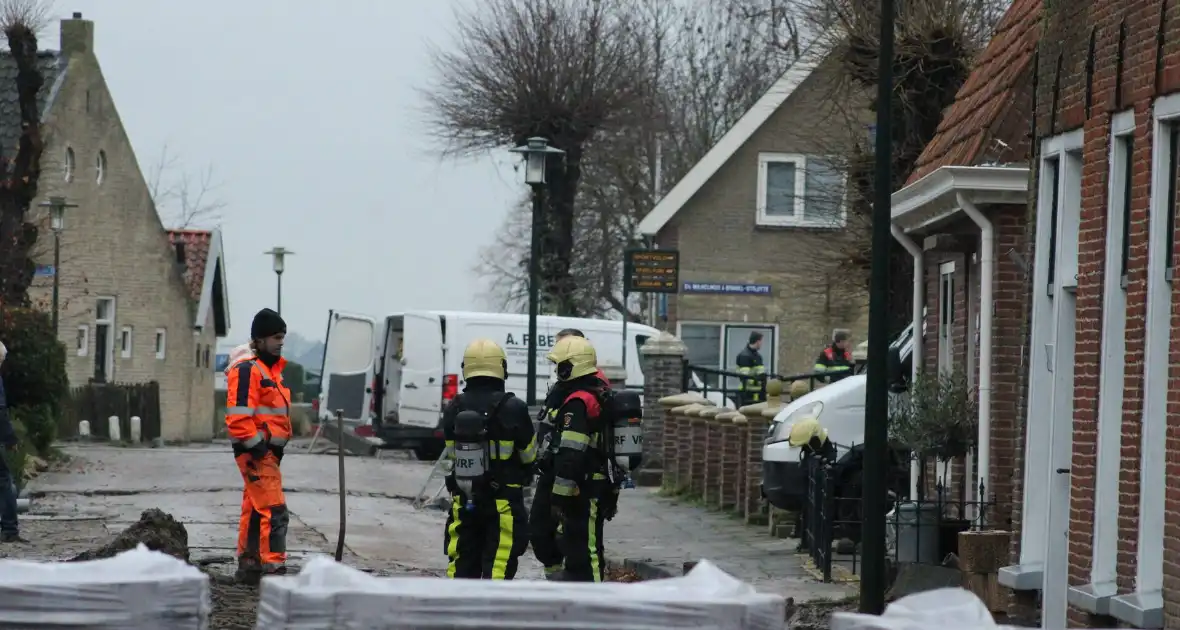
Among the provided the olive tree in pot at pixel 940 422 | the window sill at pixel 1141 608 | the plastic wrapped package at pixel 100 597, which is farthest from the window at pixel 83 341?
the plastic wrapped package at pixel 100 597

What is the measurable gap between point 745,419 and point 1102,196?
383 inches

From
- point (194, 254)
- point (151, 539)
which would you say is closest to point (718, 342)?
point (194, 254)

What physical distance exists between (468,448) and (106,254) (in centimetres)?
3900

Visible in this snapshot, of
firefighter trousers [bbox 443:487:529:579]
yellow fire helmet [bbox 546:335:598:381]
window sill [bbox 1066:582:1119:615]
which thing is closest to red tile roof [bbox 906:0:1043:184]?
yellow fire helmet [bbox 546:335:598:381]

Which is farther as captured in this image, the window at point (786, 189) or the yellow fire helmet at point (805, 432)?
the window at point (786, 189)

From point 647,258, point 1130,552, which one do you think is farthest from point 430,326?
point 1130,552

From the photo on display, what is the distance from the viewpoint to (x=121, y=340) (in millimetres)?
50062

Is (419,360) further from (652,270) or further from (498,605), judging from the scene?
(498,605)

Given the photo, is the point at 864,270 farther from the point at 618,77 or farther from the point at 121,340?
the point at 121,340

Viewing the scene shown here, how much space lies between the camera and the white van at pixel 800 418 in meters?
17.5

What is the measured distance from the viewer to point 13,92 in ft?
151

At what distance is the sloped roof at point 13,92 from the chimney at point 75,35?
12.7 inches

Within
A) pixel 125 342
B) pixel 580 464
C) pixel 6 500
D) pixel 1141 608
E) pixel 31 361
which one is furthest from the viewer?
pixel 125 342

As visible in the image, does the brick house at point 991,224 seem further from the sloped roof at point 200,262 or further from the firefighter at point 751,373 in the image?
the sloped roof at point 200,262
